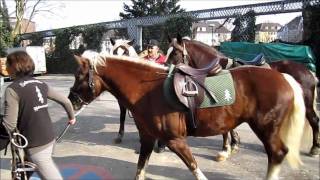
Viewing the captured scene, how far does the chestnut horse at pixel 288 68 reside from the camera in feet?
18.7

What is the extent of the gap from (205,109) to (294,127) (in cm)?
99

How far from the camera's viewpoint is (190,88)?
414cm

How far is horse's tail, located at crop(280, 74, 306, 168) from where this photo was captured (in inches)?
166

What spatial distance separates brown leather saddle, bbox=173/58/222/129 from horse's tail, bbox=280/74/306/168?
87cm

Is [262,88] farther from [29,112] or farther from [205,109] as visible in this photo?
[29,112]

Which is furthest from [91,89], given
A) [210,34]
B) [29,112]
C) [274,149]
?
[210,34]

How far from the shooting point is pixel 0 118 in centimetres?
372

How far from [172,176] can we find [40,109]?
233 cm

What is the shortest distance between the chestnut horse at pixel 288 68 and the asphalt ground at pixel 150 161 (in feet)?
1.15

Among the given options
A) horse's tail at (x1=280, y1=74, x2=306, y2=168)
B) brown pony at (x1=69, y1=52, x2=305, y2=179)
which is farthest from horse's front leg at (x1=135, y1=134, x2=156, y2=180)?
horse's tail at (x1=280, y1=74, x2=306, y2=168)

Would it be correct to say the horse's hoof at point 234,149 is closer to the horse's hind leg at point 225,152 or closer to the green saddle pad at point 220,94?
the horse's hind leg at point 225,152

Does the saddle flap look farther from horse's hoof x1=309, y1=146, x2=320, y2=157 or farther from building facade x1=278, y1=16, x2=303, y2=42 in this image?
building facade x1=278, y1=16, x2=303, y2=42

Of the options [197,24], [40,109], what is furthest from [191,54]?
[197,24]

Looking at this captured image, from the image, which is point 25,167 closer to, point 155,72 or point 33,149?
point 33,149
